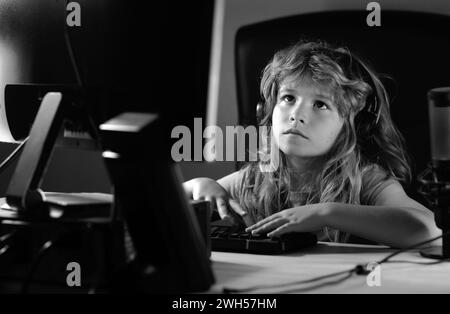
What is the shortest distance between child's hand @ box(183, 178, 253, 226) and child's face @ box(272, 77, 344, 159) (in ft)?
0.74

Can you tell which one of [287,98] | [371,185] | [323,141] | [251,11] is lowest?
[371,185]

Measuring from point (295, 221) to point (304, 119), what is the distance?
0.38 meters

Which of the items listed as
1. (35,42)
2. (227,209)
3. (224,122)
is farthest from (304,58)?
(35,42)

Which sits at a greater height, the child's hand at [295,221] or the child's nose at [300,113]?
the child's nose at [300,113]

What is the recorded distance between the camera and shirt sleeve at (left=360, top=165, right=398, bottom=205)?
58.0 inches

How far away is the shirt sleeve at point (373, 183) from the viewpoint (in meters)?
1.47

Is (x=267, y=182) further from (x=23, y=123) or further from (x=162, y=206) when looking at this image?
(x=162, y=206)

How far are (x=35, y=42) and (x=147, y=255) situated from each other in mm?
453

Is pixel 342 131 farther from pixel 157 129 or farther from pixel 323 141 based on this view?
pixel 157 129

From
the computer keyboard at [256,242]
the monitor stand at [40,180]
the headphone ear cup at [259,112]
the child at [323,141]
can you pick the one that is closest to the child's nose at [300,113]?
the child at [323,141]

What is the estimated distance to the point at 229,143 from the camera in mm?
1764

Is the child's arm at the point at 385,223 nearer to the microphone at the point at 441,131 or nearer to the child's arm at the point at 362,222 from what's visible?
the child's arm at the point at 362,222

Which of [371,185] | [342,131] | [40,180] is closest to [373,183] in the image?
[371,185]

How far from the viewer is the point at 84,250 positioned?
0.80 metres
